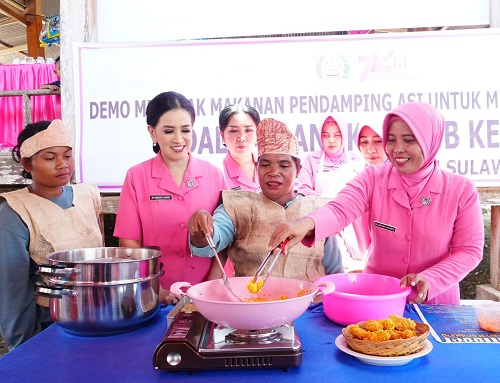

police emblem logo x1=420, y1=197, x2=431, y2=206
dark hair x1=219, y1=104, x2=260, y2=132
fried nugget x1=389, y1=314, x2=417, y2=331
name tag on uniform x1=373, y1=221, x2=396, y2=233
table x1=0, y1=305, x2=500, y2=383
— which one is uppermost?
dark hair x1=219, y1=104, x2=260, y2=132

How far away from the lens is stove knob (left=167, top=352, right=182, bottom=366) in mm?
1274

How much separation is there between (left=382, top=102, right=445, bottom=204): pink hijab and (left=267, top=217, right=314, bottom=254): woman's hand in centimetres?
50

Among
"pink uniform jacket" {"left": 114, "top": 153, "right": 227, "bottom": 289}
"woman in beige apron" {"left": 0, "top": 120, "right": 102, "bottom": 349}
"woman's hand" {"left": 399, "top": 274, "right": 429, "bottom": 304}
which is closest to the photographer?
"woman's hand" {"left": 399, "top": 274, "right": 429, "bottom": 304}

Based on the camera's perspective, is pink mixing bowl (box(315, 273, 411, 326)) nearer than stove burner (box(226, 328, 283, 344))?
No

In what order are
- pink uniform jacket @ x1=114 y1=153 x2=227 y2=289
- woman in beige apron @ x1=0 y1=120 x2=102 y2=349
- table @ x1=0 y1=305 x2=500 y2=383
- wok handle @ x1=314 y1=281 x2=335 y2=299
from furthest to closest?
pink uniform jacket @ x1=114 y1=153 x2=227 y2=289
woman in beige apron @ x1=0 y1=120 x2=102 y2=349
wok handle @ x1=314 y1=281 x2=335 y2=299
table @ x1=0 y1=305 x2=500 y2=383

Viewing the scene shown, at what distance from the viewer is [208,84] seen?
123 inches

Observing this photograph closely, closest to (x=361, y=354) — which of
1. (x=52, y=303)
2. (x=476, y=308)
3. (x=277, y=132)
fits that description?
(x=476, y=308)

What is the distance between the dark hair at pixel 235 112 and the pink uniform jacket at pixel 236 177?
0.21 m

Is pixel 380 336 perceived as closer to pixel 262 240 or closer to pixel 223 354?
pixel 223 354

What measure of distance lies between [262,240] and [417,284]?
0.78m

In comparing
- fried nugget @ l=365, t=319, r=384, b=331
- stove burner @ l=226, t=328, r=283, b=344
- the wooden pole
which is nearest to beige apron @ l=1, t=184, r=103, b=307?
stove burner @ l=226, t=328, r=283, b=344

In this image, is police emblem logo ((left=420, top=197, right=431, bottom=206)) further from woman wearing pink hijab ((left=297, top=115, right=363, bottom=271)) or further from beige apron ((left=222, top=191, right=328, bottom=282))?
woman wearing pink hijab ((left=297, top=115, right=363, bottom=271))

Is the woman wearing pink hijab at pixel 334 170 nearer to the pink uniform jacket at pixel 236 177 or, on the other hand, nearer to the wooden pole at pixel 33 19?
the pink uniform jacket at pixel 236 177

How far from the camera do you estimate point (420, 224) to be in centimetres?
204
